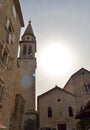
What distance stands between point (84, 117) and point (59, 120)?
43.4ft

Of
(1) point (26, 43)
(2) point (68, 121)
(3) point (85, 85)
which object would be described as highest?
(1) point (26, 43)

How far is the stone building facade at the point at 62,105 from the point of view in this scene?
1752cm

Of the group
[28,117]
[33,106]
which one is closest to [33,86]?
[33,106]

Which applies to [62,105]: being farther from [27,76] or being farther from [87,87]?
[27,76]

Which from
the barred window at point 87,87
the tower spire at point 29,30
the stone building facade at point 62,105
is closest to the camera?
the stone building facade at point 62,105

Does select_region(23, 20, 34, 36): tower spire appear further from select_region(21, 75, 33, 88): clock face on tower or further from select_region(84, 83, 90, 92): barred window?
select_region(84, 83, 90, 92): barred window

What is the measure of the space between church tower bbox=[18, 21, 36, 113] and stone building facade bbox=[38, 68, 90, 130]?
8.67 feet

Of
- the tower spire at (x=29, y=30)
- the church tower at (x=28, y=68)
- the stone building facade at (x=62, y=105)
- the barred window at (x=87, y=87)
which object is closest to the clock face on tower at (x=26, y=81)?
the church tower at (x=28, y=68)

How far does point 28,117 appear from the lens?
18.8 meters

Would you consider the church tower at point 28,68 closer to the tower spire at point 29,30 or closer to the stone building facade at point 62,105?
the tower spire at point 29,30

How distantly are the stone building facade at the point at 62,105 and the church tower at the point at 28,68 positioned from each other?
2643 millimetres

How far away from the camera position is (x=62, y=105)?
19.0m

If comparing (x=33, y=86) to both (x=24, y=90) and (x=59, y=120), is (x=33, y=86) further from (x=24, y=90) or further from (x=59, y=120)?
(x=59, y=120)

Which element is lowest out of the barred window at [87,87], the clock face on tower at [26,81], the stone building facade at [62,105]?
the stone building facade at [62,105]
